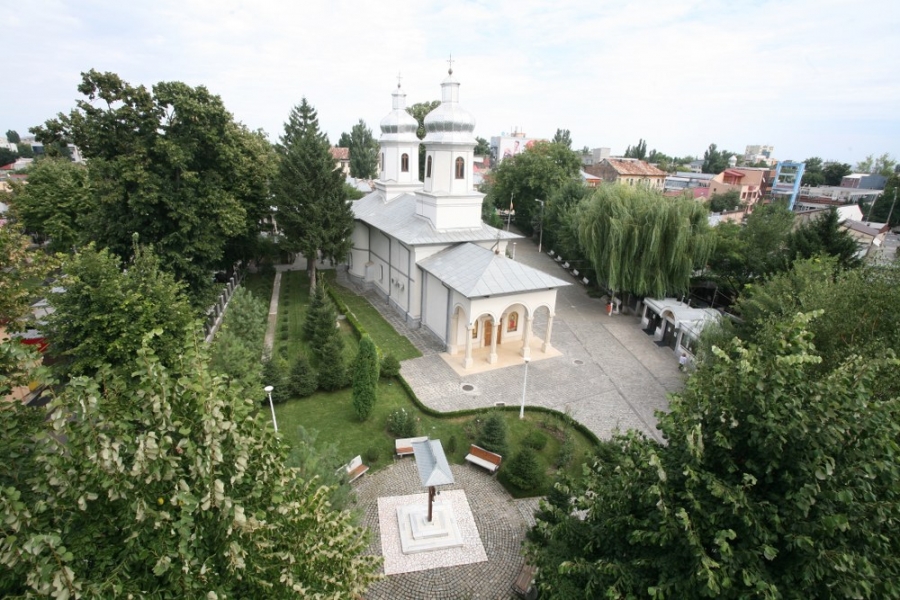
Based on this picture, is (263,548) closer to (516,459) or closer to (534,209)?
(516,459)

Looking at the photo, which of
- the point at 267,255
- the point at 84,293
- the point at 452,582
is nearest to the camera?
the point at 452,582

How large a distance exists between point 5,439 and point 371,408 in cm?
1173

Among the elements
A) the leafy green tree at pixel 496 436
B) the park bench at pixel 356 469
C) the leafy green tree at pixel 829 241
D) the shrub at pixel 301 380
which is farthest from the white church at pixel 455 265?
the leafy green tree at pixel 829 241

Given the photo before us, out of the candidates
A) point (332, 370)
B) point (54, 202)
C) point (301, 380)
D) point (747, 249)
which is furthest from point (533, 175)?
point (54, 202)

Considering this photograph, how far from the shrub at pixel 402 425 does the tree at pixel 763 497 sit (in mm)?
9059

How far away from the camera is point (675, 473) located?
614 cm

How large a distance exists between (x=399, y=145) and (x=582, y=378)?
2024 cm

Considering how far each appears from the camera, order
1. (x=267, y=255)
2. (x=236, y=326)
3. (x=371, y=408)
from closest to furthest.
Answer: (x=371, y=408)
(x=236, y=326)
(x=267, y=255)

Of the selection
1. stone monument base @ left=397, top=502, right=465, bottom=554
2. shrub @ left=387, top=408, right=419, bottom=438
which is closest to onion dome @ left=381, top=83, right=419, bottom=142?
shrub @ left=387, top=408, right=419, bottom=438

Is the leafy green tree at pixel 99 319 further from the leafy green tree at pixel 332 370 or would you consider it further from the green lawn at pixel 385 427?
the leafy green tree at pixel 332 370

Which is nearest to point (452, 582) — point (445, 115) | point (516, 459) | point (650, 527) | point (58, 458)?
point (516, 459)

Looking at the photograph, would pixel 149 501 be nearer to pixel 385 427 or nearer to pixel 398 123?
pixel 385 427

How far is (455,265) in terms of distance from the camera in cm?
2195

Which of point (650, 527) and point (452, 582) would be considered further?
point (452, 582)
